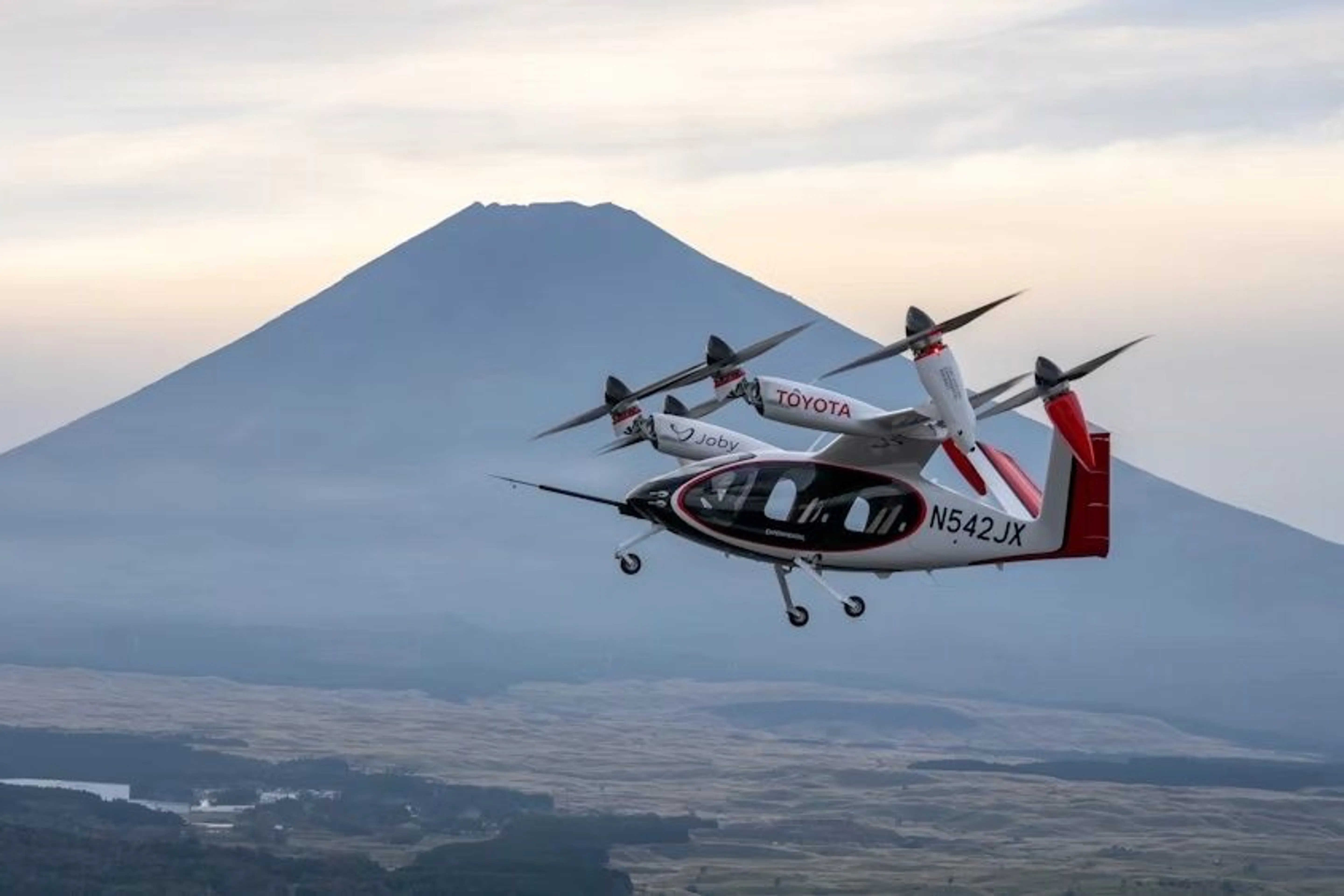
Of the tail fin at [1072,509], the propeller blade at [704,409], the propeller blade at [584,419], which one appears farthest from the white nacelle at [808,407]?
the tail fin at [1072,509]

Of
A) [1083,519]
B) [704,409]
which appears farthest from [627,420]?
[1083,519]

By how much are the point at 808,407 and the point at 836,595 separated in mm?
6166

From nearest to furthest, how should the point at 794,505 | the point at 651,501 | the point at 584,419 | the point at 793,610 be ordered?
1. the point at 793,610
2. the point at 794,505
3. the point at 651,501
4. the point at 584,419

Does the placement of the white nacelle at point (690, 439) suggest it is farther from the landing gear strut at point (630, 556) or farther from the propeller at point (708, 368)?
the landing gear strut at point (630, 556)

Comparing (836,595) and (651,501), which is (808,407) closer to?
(836,595)

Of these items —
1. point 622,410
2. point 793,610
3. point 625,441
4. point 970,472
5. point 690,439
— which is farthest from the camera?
point 970,472

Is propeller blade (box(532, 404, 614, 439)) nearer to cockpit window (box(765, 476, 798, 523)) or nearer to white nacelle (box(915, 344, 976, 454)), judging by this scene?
cockpit window (box(765, 476, 798, 523))

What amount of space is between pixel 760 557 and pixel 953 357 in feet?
40.2

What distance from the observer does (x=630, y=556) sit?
9538 cm

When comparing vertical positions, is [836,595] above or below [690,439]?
below

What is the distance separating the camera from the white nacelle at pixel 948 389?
296 feet

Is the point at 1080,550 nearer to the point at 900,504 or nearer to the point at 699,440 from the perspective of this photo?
the point at 900,504

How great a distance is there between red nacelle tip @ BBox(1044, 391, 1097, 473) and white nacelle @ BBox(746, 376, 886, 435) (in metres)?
5.58

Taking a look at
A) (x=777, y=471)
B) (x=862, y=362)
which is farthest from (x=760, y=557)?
(x=862, y=362)
